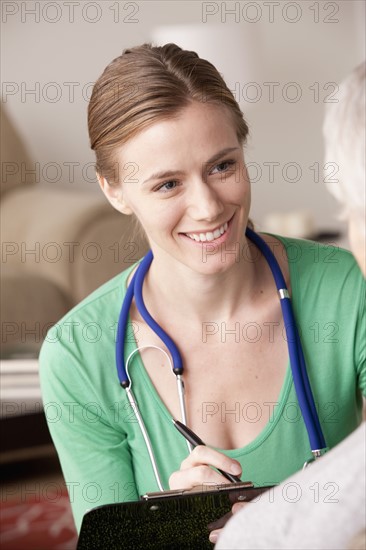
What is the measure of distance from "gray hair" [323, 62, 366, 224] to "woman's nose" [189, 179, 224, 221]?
0.48 m

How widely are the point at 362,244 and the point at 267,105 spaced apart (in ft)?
6.41

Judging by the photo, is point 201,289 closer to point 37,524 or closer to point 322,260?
point 322,260

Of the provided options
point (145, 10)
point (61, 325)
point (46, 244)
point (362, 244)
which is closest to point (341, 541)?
point (362, 244)

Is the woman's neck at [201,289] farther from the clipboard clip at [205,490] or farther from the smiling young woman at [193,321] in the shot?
the clipboard clip at [205,490]

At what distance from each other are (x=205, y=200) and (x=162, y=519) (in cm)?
49

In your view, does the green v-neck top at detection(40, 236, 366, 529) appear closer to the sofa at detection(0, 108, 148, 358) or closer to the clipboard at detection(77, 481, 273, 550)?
the clipboard at detection(77, 481, 273, 550)

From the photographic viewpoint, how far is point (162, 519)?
97cm

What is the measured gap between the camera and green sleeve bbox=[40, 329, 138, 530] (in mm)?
1420

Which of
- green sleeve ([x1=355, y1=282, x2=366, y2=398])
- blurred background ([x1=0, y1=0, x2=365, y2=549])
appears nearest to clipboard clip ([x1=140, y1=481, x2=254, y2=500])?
green sleeve ([x1=355, y1=282, x2=366, y2=398])

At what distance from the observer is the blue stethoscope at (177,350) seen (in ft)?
4.50

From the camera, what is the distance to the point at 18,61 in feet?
8.06

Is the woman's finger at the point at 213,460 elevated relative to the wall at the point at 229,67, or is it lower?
lower

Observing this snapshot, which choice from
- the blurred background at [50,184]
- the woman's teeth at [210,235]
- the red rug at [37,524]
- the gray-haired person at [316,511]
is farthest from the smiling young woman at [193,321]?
the blurred background at [50,184]

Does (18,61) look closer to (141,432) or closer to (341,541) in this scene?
(141,432)
